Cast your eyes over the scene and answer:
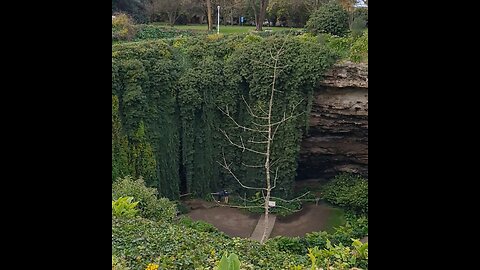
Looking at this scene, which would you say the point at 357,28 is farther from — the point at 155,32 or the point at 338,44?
the point at 155,32

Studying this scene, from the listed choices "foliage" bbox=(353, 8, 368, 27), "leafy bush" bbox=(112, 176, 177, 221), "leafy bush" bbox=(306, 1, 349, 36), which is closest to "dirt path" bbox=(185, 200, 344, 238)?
"leafy bush" bbox=(112, 176, 177, 221)

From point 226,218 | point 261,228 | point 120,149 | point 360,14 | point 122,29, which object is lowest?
point 261,228

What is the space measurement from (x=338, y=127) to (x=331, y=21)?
3.67 m

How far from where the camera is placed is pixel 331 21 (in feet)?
53.3

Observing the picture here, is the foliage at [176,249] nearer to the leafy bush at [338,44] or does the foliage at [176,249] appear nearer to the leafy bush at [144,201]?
the leafy bush at [144,201]

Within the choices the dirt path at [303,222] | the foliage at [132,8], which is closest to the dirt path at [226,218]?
the dirt path at [303,222]

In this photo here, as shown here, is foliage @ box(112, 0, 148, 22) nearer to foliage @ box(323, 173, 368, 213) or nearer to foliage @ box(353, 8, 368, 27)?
foliage @ box(353, 8, 368, 27)

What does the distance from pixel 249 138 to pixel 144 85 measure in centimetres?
373

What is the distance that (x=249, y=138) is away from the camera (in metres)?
15.6

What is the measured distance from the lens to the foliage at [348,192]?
14.5 metres

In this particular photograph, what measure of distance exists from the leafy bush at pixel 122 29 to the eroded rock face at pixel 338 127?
6933mm

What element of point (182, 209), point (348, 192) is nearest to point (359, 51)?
point (348, 192)

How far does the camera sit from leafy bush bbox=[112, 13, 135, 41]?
1662 centimetres

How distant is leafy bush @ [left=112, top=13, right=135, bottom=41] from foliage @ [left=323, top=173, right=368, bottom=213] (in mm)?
8517
